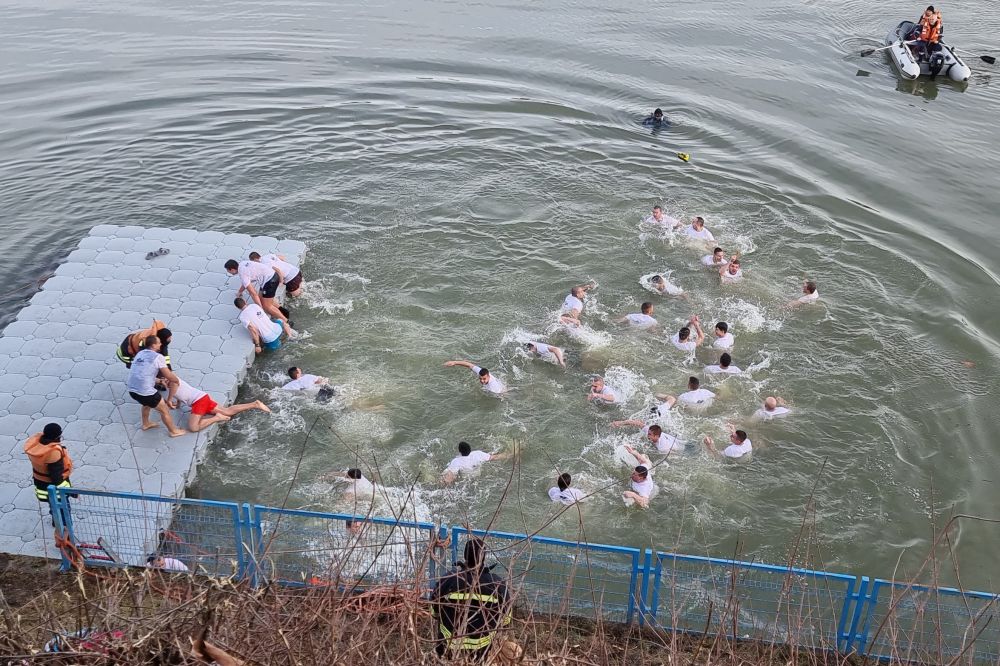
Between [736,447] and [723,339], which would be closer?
[736,447]

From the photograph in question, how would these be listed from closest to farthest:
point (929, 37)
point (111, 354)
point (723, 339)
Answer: point (111, 354)
point (723, 339)
point (929, 37)

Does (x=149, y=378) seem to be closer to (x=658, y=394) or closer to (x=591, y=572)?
(x=591, y=572)

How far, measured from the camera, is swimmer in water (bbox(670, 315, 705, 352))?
14864 mm

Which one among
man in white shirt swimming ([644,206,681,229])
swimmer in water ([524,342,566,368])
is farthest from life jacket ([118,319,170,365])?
Result: man in white shirt swimming ([644,206,681,229])

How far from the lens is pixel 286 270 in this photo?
16297mm

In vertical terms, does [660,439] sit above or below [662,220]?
below

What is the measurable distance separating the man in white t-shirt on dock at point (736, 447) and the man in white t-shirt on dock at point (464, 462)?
11.7 ft

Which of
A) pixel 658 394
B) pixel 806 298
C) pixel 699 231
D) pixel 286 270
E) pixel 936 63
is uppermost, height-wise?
pixel 936 63

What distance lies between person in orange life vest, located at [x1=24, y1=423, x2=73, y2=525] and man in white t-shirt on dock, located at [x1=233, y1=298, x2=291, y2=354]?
459 cm

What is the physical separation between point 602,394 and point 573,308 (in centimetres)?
244

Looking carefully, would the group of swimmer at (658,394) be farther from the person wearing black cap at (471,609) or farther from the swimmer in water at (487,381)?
the person wearing black cap at (471,609)

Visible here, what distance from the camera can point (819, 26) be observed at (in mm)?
31844

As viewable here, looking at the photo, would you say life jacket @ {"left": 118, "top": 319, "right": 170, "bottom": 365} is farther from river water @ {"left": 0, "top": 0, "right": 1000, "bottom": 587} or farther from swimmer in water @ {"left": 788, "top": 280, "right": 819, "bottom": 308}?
swimmer in water @ {"left": 788, "top": 280, "right": 819, "bottom": 308}

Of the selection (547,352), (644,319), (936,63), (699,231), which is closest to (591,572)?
(547,352)
